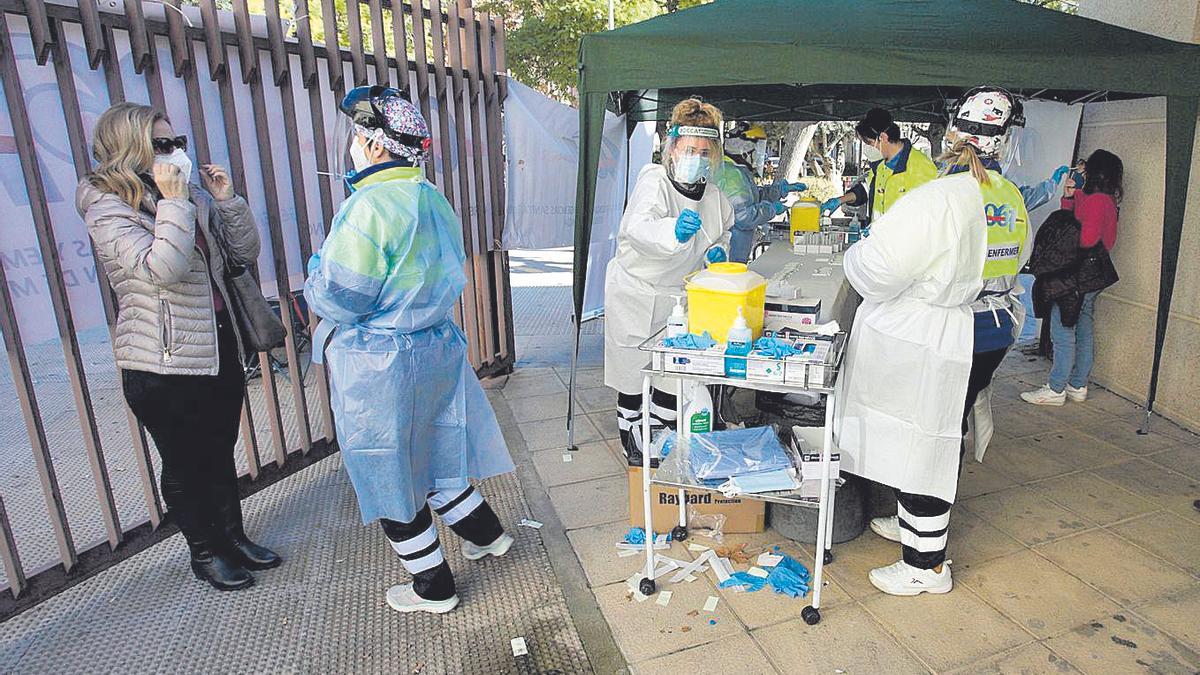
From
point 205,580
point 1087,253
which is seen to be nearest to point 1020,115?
point 1087,253

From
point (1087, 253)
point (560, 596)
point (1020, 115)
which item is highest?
point (1020, 115)

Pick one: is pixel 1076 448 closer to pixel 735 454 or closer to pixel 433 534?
pixel 735 454

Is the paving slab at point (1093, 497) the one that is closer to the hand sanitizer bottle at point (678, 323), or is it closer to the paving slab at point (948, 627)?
the paving slab at point (948, 627)

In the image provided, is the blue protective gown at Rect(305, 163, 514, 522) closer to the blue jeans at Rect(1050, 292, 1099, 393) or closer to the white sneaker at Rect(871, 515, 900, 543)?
the white sneaker at Rect(871, 515, 900, 543)

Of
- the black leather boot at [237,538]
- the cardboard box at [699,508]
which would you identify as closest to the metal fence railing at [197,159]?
the black leather boot at [237,538]

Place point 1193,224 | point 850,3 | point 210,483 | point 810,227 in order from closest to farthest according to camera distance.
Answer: point 210,483 → point 850,3 → point 1193,224 → point 810,227

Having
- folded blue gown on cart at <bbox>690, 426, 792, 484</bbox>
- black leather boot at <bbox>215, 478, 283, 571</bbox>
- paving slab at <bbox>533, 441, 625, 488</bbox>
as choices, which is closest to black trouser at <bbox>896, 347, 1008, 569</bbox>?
folded blue gown on cart at <bbox>690, 426, 792, 484</bbox>

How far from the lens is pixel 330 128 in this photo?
3.54m

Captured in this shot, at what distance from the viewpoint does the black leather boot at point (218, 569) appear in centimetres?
269

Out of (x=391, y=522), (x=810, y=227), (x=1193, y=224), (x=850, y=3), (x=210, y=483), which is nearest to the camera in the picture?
(x=391, y=522)

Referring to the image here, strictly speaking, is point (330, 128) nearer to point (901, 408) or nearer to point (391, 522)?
point (391, 522)

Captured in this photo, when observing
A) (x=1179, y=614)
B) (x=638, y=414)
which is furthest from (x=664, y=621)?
(x=1179, y=614)

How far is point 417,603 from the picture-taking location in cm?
258

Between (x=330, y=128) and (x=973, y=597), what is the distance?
3549 millimetres
